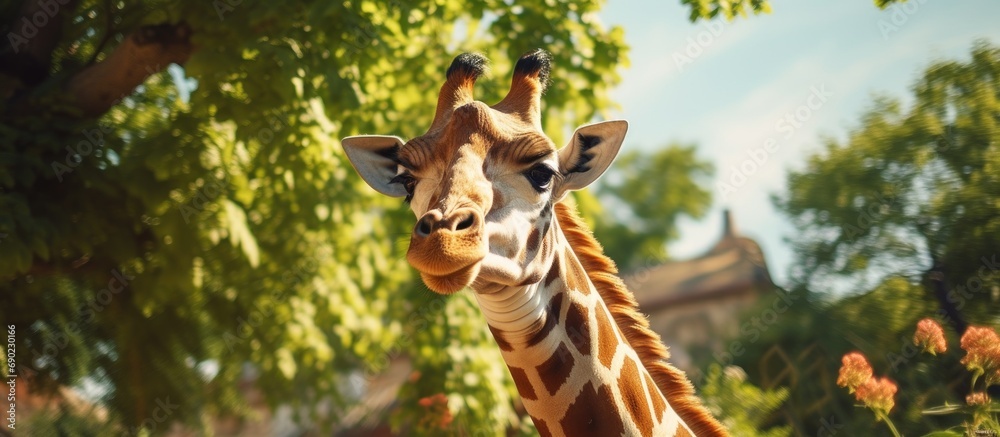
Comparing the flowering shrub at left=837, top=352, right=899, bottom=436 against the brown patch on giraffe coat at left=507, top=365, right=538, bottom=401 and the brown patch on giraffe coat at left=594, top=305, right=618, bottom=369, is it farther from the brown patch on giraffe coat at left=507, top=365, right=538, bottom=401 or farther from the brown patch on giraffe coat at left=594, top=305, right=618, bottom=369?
the brown patch on giraffe coat at left=507, top=365, right=538, bottom=401

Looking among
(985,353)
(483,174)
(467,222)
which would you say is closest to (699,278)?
(985,353)

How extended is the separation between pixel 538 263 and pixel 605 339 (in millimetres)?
496

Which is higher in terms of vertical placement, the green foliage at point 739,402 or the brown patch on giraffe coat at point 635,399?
the brown patch on giraffe coat at point 635,399

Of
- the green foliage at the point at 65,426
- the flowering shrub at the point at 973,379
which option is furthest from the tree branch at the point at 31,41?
the flowering shrub at the point at 973,379

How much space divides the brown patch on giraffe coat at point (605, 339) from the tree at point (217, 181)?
10.3 feet

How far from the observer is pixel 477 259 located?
3.08 metres

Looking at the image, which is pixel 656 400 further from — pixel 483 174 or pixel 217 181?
pixel 217 181

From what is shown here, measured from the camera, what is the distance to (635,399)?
12.2ft

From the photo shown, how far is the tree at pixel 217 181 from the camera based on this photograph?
21.0 ft

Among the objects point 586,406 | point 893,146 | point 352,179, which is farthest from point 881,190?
point 586,406

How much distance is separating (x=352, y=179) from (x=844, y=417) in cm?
563

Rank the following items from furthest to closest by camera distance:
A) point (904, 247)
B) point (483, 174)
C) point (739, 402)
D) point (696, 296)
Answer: point (696, 296)
point (904, 247)
point (739, 402)
point (483, 174)

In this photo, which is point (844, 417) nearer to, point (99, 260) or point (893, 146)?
point (893, 146)

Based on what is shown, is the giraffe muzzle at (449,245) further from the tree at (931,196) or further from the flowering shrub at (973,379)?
the tree at (931,196)
